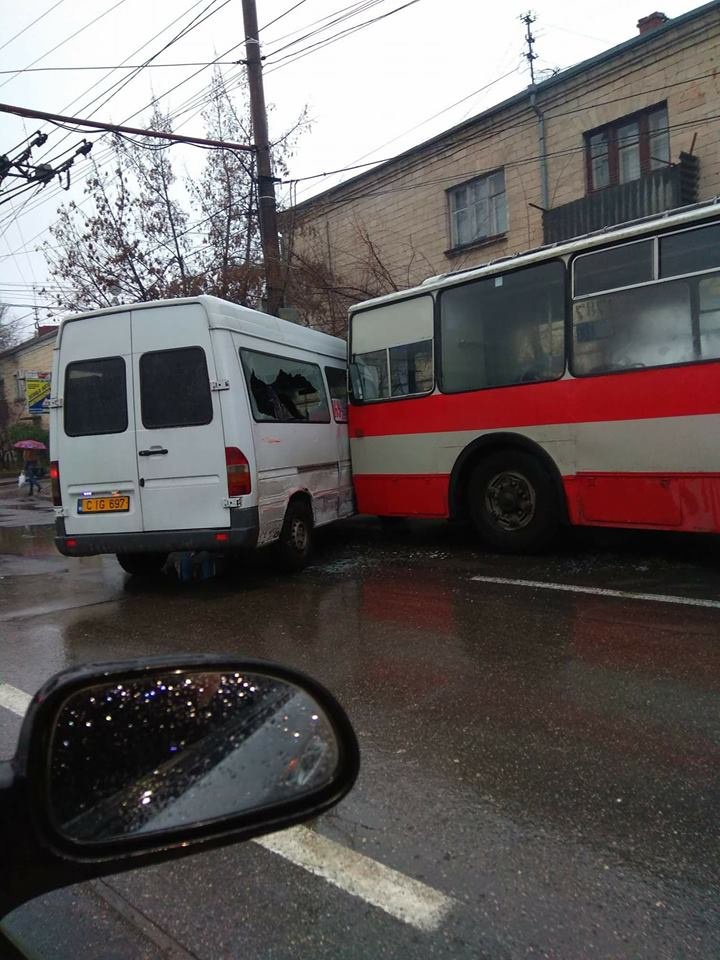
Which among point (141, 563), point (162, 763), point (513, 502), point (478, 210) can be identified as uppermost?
point (478, 210)

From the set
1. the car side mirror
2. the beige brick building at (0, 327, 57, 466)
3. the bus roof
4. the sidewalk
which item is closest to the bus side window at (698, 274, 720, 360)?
the bus roof

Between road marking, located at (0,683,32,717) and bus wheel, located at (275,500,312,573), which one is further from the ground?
bus wheel, located at (275,500,312,573)

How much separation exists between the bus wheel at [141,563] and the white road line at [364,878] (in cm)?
571

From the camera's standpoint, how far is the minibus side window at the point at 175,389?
22.1 ft

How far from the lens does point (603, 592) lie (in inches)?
239

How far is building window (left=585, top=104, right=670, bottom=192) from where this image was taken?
13047mm

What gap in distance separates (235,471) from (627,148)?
1103 centimetres

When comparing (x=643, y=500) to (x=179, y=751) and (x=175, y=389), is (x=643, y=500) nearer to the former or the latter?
(x=175, y=389)

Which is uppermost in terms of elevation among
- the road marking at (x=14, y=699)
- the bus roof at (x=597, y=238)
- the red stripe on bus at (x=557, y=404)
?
the bus roof at (x=597, y=238)

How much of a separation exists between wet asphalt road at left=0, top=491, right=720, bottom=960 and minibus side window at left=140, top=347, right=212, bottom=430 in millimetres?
1697

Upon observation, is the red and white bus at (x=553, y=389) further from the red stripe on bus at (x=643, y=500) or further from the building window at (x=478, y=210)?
the building window at (x=478, y=210)

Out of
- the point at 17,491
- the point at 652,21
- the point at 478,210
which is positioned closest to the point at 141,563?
the point at 478,210

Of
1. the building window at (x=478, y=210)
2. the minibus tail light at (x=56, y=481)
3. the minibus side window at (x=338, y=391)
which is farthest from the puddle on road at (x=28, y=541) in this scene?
the building window at (x=478, y=210)

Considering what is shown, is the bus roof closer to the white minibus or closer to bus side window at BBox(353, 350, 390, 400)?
bus side window at BBox(353, 350, 390, 400)
